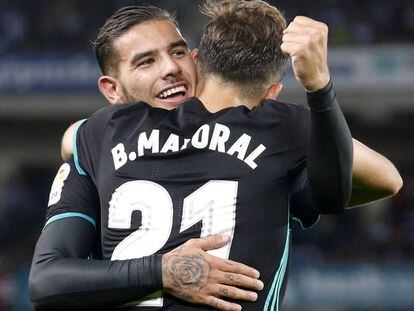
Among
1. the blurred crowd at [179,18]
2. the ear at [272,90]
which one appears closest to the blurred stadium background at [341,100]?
the blurred crowd at [179,18]

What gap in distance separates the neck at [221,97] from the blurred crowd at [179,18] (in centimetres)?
1209

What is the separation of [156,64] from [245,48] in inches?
28.3

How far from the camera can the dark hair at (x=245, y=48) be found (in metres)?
2.93

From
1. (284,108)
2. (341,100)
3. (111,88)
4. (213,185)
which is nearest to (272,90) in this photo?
(284,108)

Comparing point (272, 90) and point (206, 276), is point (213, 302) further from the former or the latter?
point (272, 90)

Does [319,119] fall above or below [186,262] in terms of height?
above

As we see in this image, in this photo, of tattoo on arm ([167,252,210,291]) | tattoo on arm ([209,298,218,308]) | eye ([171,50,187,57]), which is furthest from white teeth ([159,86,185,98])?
tattoo on arm ([209,298,218,308])

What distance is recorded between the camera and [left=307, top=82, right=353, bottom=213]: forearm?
2676mm

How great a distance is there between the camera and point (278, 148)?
9.47 feet

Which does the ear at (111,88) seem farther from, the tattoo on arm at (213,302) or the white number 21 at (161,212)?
the tattoo on arm at (213,302)

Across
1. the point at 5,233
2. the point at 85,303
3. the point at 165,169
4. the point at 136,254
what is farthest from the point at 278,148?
the point at 5,233

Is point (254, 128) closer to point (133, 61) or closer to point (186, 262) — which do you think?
point (186, 262)

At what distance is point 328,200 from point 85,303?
792mm

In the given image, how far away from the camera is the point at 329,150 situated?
270 cm
